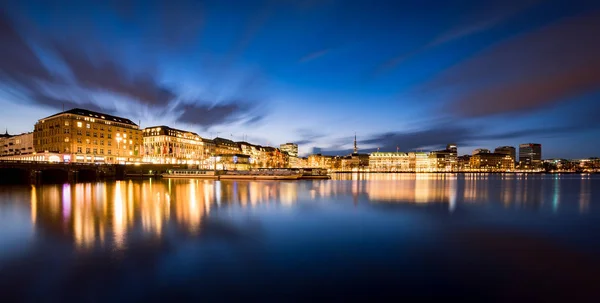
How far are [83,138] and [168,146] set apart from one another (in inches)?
1187

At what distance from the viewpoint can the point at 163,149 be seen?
377 ft

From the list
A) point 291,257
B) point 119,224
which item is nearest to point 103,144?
point 119,224

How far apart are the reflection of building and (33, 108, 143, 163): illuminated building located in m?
16.0

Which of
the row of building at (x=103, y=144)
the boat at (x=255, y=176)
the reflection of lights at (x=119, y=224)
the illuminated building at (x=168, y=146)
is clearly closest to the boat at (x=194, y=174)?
the boat at (x=255, y=176)

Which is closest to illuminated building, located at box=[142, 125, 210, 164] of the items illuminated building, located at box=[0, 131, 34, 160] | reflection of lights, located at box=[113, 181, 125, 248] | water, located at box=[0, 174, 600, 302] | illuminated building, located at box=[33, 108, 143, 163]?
illuminated building, located at box=[33, 108, 143, 163]

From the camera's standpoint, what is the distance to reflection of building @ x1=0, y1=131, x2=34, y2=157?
106m

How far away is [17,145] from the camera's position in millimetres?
114062

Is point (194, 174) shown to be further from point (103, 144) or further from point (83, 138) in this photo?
point (83, 138)

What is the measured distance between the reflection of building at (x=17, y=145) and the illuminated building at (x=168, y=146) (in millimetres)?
36816

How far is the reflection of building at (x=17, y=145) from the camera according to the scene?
10625 centimetres

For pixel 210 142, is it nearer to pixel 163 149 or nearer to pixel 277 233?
pixel 163 149

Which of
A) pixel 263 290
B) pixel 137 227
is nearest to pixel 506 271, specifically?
pixel 263 290

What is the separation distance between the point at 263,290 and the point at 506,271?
29.3ft

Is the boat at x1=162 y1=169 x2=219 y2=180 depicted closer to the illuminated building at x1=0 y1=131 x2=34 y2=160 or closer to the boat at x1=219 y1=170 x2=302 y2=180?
the boat at x1=219 y1=170 x2=302 y2=180
